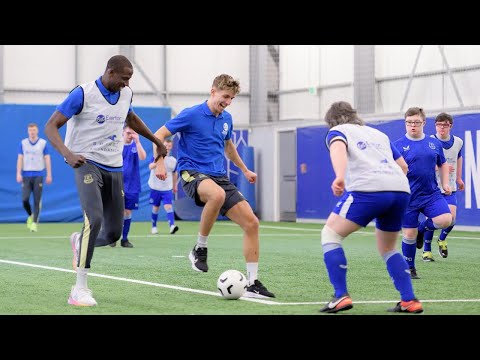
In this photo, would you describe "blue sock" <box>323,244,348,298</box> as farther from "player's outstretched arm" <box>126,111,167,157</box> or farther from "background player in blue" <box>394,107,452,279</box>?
"background player in blue" <box>394,107,452,279</box>

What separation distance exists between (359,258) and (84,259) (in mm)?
6155

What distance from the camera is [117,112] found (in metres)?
8.73

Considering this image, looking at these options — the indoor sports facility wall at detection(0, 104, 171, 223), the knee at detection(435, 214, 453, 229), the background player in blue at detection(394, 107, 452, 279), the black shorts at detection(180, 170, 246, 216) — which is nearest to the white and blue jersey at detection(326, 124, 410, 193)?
the black shorts at detection(180, 170, 246, 216)

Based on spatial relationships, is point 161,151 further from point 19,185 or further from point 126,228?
point 19,185

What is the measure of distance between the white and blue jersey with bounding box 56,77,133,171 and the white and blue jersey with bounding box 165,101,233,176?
1386 millimetres

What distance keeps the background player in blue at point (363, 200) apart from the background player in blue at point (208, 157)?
186cm

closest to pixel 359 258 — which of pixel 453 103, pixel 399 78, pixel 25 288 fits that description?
pixel 25 288

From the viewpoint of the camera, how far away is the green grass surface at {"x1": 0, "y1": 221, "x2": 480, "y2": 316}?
27.5ft

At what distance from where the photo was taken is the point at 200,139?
1006 centimetres

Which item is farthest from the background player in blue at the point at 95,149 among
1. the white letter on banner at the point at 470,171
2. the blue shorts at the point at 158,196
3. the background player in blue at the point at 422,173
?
the white letter on banner at the point at 470,171
